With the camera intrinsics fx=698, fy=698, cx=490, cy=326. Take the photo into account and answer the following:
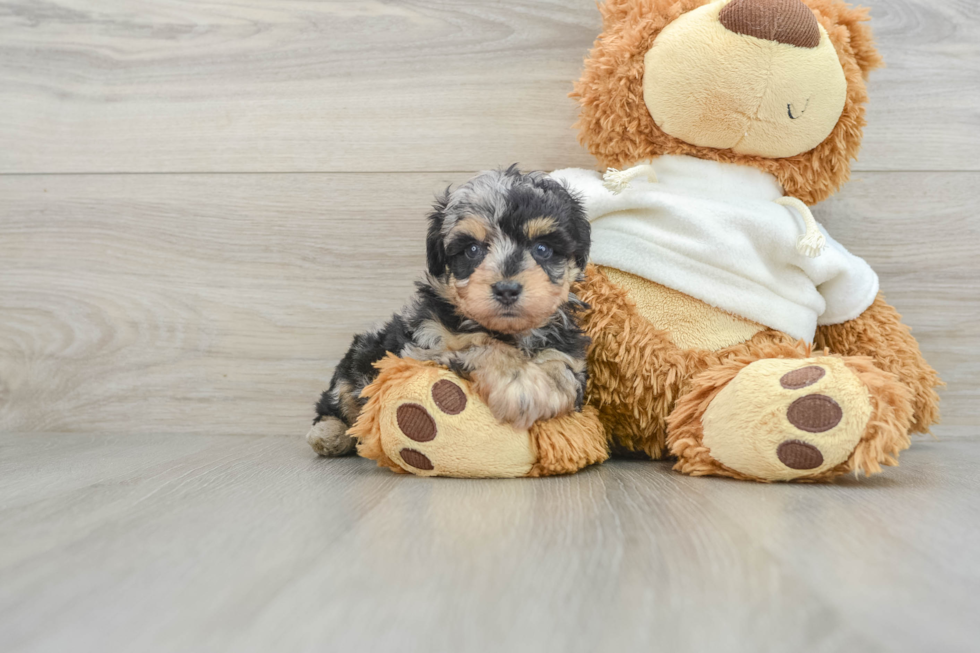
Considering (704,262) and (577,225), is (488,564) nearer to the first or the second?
(577,225)

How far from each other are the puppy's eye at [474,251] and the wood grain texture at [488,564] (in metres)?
0.33

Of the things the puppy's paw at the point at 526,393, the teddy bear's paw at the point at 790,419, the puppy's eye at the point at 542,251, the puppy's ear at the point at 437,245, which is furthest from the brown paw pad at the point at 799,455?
the puppy's ear at the point at 437,245

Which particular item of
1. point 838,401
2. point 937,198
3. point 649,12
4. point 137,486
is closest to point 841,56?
point 649,12

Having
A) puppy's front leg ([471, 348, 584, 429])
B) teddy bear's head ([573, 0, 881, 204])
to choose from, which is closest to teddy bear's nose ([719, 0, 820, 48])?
teddy bear's head ([573, 0, 881, 204])

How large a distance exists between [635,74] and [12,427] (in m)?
1.54

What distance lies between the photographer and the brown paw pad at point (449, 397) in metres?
1.01

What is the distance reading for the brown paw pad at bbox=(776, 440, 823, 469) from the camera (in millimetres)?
965

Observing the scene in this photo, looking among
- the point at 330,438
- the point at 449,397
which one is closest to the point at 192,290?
the point at 330,438

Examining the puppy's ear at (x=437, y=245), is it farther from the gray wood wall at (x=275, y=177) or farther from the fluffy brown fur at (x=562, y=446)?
the gray wood wall at (x=275, y=177)

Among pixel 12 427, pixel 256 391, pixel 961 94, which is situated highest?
A: pixel 961 94

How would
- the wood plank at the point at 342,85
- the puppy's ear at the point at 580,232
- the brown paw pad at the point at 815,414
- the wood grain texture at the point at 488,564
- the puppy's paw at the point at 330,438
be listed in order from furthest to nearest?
the wood plank at the point at 342,85, the puppy's paw at the point at 330,438, the puppy's ear at the point at 580,232, the brown paw pad at the point at 815,414, the wood grain texture at the point at 488,564

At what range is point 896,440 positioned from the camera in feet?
3.17

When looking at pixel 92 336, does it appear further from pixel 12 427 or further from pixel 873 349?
pixel 873 349

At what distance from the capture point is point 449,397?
1014mm
